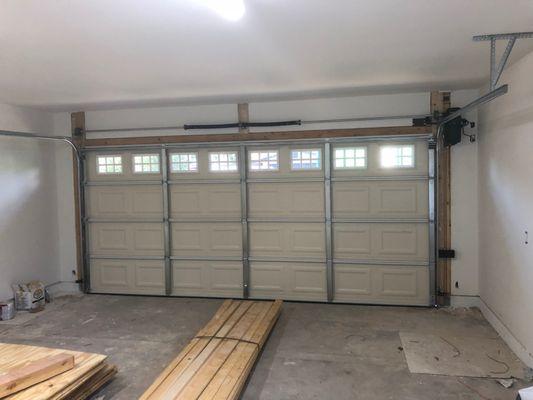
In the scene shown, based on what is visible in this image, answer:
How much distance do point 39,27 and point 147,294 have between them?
4.18 m

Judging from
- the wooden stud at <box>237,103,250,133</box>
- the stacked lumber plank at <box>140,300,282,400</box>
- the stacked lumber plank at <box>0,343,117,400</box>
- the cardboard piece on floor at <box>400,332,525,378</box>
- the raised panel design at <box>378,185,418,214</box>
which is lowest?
the cardboard piece on floor at <box>400,332,525,378</box>

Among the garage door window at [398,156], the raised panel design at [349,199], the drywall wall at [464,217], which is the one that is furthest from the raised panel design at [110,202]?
the drywall wall at [464,217]

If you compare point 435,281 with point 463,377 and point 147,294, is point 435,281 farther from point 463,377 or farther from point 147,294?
point 147,294

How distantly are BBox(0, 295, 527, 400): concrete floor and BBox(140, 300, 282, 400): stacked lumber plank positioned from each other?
0.19 meters

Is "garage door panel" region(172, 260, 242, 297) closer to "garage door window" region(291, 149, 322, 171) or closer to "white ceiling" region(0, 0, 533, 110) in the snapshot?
"garage door window" region(291, 149, 322, 171)

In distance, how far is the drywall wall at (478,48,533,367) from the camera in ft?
11.3

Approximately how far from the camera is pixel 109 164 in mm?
5977

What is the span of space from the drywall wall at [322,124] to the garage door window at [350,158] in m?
0.33

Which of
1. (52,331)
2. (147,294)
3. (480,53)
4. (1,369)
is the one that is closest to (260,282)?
(147,294)

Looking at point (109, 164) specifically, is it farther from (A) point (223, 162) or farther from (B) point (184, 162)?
(A) point (223, 162)

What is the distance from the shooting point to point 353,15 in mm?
2621

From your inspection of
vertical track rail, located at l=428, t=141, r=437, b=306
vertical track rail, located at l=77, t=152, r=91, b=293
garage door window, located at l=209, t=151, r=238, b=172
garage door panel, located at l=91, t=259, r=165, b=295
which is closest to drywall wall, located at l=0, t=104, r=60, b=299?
vertical track rail, located at l=77, t=152, r=91, b=293

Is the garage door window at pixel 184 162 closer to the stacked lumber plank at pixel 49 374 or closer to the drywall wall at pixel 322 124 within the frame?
the drywall wall at pixel 322 124

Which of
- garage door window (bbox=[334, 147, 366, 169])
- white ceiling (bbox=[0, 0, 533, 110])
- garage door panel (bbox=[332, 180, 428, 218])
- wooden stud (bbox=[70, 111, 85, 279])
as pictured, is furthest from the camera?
wooden stud (bbox=[70, 111, 85, 279])
